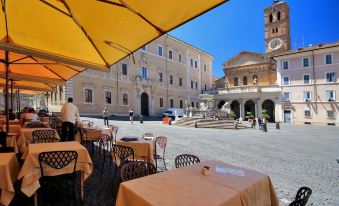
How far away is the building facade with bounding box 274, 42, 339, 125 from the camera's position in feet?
100

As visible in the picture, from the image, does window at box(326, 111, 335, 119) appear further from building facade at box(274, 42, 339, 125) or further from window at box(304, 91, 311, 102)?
window at box(304, 91, 311, 102)

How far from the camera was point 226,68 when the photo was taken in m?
44.5

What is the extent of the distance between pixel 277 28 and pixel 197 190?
192ft

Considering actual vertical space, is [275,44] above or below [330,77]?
above

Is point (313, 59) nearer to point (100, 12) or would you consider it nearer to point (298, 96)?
point (298, 96)

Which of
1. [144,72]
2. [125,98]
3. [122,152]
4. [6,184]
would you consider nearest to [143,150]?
[122,152]

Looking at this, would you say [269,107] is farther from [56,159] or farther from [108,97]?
[56,159]

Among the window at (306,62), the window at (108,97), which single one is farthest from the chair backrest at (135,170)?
the window at (306,62)

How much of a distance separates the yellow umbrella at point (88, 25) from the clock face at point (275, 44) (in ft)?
178

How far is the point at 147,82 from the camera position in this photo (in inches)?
1348

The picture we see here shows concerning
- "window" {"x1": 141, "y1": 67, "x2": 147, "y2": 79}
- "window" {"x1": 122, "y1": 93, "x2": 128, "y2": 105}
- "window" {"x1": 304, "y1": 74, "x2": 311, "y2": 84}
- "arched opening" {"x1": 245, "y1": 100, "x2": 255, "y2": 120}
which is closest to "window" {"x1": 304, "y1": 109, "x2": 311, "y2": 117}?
"window" {"x1": 304, "y1": 74, "x2": 311, "y2": 84}

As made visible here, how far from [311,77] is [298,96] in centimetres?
321

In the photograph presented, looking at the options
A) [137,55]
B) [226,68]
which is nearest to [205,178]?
[137,55]

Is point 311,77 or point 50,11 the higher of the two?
point 311,77
